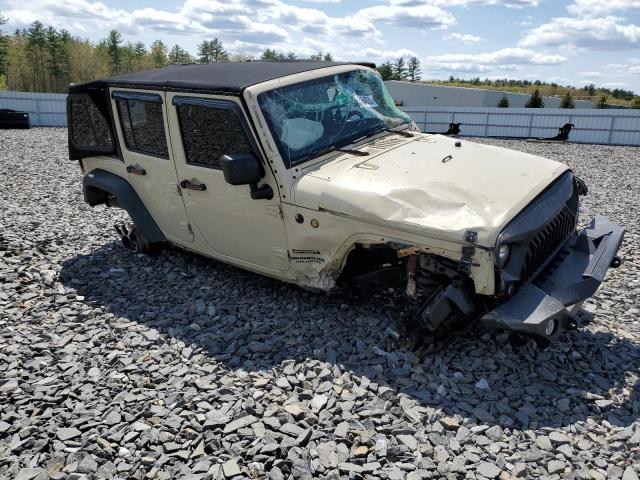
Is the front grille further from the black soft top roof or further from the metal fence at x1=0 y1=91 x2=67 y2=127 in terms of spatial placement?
the metal fence at x1=0 y1=91 x2=67 y2=127

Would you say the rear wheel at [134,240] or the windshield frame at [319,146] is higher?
the windshield frame at [319,146]

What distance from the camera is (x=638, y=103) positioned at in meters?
36.7

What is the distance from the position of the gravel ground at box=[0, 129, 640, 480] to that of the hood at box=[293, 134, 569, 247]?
106 cm

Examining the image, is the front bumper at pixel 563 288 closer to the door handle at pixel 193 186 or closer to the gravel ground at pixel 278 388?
the gravel ground at pixel 278 388

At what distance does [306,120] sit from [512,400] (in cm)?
268

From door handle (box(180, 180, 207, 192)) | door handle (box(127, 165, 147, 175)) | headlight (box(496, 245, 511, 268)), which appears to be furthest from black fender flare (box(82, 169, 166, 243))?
headlight (box(496, 245, 511, 268))

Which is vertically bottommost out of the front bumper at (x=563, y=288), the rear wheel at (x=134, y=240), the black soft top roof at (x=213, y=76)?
the rear wheel at (x=134, y=240)

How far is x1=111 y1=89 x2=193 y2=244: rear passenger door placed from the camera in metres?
5.12

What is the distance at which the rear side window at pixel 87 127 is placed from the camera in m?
5.79

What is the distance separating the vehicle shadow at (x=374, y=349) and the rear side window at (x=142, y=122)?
1.37 meters

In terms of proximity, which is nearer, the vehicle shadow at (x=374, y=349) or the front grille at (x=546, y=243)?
the vehicle shadow at (x=374, y=349)

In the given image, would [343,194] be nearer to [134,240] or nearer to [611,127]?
[134,240]

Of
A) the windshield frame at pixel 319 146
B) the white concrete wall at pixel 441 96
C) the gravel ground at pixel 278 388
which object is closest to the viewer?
the gravel ground at pixel 278 388

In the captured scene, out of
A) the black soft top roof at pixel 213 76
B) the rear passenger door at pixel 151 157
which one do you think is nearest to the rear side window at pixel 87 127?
the black soft top roof at pixel 213 76
